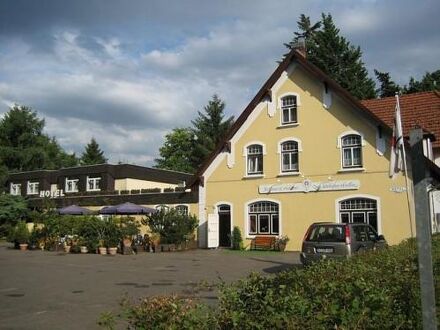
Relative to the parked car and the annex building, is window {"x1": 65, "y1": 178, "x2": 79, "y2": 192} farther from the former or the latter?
the parked car

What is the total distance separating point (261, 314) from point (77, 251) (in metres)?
27.1

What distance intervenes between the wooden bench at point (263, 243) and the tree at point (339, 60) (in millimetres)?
25454

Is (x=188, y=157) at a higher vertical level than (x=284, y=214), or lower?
higher

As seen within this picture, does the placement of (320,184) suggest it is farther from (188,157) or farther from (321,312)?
(188,157)

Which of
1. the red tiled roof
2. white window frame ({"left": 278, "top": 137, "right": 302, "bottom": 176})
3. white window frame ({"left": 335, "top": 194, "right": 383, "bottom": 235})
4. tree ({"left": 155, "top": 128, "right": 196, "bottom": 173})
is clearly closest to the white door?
white window frame ({"left": 278, "top": 137, "right": 302, "bottom": 176})

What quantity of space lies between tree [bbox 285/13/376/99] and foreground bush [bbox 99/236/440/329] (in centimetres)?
4757

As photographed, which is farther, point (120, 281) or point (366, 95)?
point (366, 95)

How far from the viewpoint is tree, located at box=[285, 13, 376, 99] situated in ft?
170

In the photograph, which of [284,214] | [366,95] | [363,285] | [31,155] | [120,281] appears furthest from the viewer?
[31,155]

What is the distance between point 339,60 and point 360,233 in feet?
124

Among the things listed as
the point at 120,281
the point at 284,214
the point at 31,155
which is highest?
the point at 31,155

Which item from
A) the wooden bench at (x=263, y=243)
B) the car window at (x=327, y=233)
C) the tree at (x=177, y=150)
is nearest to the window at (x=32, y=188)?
the tree at (x=177, y=150)

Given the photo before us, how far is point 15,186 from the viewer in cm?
6103

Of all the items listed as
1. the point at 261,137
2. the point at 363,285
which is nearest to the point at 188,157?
the point at 261,137
